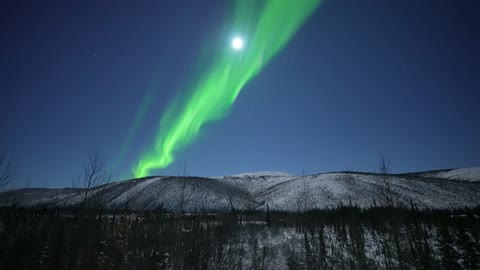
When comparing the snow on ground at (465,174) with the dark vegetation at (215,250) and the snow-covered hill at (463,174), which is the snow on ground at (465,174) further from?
the dark vegetation at (215,250)

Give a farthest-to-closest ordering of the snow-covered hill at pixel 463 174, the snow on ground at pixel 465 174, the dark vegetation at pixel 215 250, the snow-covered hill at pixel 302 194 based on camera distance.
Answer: the snow-covered hill at pixel 463 174, the snow on ground at pixel 465 174, the snow-covered hill at pixel 302 194, the dark vegetation at pixel 215 250

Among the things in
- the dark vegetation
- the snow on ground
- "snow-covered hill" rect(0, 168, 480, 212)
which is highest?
the snow on ground

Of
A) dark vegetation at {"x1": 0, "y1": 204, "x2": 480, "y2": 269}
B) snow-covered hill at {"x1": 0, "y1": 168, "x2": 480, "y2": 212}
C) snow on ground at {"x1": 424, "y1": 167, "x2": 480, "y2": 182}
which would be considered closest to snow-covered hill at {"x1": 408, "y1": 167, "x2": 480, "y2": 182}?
snow on ground at {"x1": 424, "y1": 167, "x2": 480, "y2": 182}

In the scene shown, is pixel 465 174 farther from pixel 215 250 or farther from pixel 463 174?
pixel 215 250

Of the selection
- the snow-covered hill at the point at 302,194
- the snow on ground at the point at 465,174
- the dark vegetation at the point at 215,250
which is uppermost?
the snow on ground at the point at 465,174

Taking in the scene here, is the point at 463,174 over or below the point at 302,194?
over

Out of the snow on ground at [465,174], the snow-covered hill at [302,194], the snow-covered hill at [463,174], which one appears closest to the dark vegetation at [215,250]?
the snow-covered hill at [302,194]

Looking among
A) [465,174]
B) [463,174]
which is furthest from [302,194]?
[463,174]

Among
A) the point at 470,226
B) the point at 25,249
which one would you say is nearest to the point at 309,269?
the point at 25,249

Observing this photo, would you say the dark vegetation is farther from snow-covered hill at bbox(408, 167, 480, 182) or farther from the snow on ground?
snow-covered hill at bbox(408, 167, 480, 182)

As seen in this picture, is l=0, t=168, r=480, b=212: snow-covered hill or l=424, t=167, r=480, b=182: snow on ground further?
l=424, t=167, r=480, b=182: snow on ground

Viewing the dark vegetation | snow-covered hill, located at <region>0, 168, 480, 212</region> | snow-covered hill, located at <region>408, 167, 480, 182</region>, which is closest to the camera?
the dark vegetation

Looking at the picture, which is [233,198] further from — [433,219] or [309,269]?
[309,269]

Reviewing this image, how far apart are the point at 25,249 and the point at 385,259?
22.1 metres
